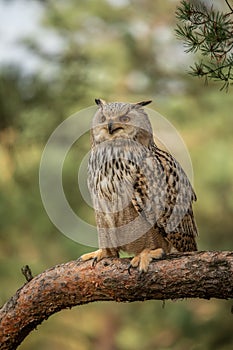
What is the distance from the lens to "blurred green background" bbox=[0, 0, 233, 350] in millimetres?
10047

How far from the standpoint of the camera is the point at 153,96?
12055 mm

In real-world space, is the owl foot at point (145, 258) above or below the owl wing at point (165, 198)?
below

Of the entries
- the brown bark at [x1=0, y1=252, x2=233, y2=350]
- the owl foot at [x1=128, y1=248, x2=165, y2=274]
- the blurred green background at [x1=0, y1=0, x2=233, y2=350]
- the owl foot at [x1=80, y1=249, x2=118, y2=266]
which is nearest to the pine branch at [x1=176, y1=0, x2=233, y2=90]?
the brown bark at [x1=0, y1=252, x2=233, y2=350]

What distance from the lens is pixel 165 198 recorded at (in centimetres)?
434

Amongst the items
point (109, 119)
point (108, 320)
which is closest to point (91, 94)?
point (108, 320)

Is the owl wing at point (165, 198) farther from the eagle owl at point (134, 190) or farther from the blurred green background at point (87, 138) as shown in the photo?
the blurred green background at point (87, 138)

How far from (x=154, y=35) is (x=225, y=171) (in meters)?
→ 2.69

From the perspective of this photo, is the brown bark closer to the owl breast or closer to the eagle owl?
the eagle owl

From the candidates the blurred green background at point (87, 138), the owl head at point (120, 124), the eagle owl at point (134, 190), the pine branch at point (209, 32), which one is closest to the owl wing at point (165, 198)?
the eagle owl at point (134, 190)

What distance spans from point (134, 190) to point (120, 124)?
1.24 ft

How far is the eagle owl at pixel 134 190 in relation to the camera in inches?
169

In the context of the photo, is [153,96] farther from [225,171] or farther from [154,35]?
[225,171]

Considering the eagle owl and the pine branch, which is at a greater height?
the pine branch

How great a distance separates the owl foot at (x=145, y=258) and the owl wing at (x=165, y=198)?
205 mm
